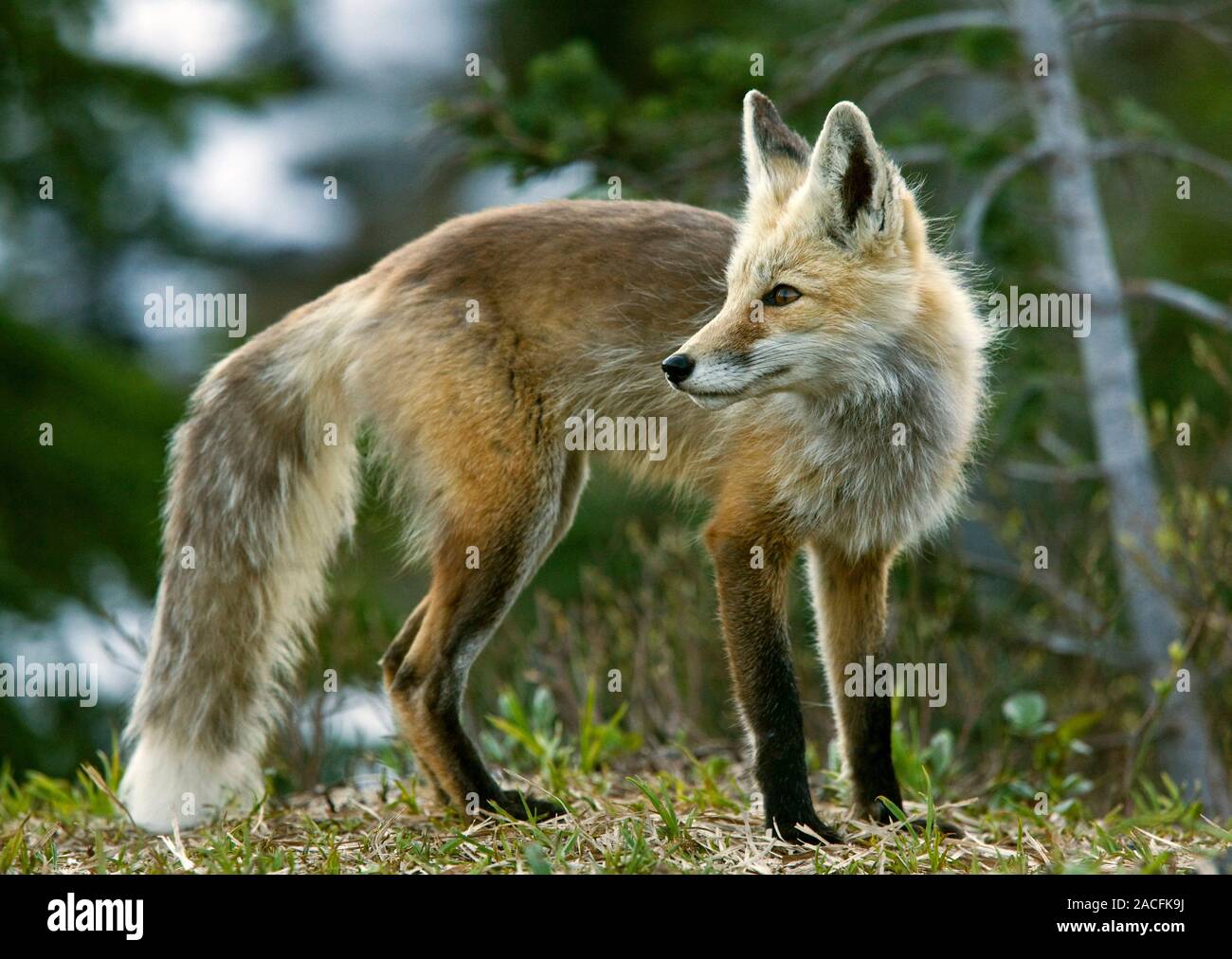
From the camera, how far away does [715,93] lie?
22.1 ft

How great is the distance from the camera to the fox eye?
3855 millimetres

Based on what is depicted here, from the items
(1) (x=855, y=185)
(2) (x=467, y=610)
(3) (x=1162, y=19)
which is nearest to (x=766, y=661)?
(2) (x=467, y=610)

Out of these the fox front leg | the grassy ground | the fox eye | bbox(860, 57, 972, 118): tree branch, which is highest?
bbox(860, 57, 972, 118): tree branch

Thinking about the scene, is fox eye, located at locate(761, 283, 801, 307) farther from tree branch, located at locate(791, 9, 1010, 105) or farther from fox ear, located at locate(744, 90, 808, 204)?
tree branch, located at locate(791, 9, 1010, 105)

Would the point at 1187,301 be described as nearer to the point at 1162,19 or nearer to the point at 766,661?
the point at 1162,19

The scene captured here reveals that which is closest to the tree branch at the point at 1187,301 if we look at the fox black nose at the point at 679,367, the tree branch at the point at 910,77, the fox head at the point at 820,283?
the tree branch at the point at 910,77

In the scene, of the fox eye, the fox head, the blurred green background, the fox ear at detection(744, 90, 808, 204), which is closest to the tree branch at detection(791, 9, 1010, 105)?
the blurred green background

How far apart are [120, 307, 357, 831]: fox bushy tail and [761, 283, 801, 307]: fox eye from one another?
1609 millimetres

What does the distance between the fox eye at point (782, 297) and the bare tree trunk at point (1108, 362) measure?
3.52 metres

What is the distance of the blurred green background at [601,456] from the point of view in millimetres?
5902

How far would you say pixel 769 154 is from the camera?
420 centimetres

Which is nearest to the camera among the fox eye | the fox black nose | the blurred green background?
the fox black nose

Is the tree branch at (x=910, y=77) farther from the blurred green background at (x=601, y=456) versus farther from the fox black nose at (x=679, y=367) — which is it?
the fox black nose at (x=679, y=367)
